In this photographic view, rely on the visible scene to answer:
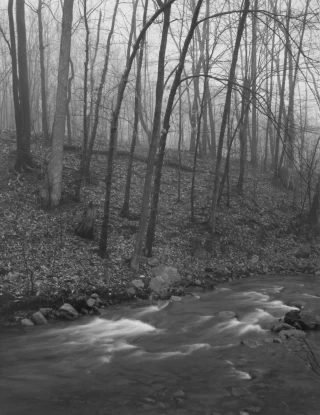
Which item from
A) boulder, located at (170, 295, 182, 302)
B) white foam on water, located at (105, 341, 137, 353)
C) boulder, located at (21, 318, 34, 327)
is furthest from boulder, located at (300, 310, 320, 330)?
boulder, located at (21, 318, 34, 327)

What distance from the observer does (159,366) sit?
6.27 meters

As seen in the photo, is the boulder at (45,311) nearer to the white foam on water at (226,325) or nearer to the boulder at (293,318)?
the white foam on water at (226,325)

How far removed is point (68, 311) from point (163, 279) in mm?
3561

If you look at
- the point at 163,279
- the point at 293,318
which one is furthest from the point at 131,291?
the point at 293,318

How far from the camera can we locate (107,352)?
703cm

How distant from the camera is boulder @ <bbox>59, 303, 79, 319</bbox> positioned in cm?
865

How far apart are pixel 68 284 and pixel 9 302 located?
1582 mm

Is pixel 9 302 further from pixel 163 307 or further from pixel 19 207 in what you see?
pixel 19 207

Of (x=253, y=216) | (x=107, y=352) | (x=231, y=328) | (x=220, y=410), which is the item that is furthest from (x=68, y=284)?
(x=253, y=216)

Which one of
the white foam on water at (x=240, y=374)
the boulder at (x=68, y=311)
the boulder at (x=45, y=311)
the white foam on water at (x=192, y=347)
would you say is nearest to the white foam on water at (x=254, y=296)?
the white foam on water at (x=192, y=347)

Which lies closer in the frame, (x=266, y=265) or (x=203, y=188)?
(x=266, y=265)

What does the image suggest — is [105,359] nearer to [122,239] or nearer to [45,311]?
[45,311]

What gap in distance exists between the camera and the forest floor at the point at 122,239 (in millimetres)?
9844

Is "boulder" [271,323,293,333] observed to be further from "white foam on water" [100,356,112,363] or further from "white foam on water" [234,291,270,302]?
"white foam on water" [100,356,112,363]
